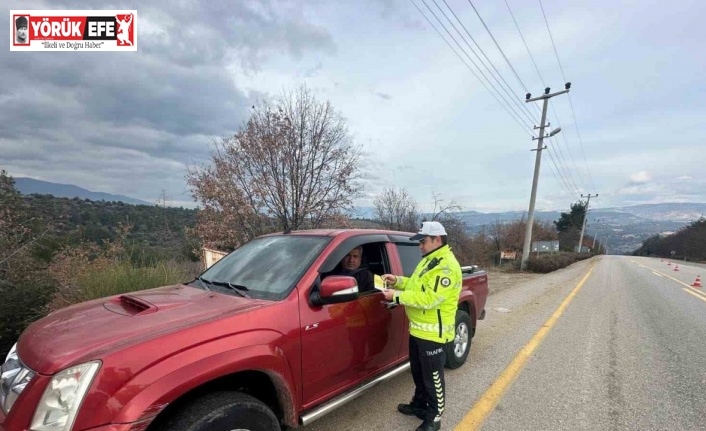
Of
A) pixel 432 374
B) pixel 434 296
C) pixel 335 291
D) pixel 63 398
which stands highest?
pixel 335 291

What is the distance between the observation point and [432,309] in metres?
3.03

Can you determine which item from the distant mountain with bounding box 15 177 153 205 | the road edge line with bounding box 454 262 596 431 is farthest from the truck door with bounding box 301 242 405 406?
the distant mountain with bounding box 15 177 153 205

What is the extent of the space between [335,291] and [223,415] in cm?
101

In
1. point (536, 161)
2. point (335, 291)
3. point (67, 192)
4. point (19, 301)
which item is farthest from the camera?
point (536, 161)

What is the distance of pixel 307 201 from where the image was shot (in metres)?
10.2

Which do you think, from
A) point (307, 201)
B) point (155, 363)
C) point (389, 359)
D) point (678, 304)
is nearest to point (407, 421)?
point (389, 359)

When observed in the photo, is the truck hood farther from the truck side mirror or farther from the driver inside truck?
the driver inside truck

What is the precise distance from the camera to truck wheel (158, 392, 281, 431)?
72.5 inches

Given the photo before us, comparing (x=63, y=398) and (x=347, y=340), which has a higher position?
(x=63, y=398)

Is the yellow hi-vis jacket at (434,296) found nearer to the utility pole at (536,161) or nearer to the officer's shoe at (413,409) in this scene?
the officer's shoe at (413,409)

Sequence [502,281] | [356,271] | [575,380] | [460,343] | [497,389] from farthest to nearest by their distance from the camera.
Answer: [502,281] → [460,343] → [575,380] → [497,389] → [356,271]

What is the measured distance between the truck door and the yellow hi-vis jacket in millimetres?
308

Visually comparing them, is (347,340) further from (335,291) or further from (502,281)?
(502,281)

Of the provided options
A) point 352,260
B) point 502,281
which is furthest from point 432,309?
point 502,281
